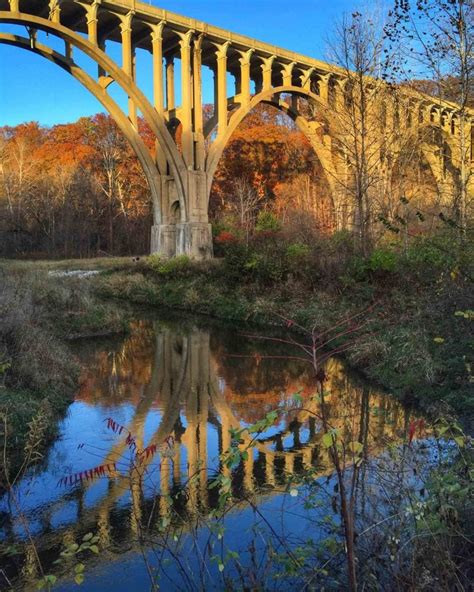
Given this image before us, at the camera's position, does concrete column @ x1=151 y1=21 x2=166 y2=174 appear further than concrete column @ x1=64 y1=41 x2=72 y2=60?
Yes

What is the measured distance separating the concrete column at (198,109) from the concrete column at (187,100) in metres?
0.27

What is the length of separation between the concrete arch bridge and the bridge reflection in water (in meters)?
11.1

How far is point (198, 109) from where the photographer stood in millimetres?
25000

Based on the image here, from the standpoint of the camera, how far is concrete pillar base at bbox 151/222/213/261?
2417 cm

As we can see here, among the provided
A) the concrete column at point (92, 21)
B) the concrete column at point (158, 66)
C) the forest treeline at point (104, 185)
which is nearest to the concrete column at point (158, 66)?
the concrete column at point (158, 66)

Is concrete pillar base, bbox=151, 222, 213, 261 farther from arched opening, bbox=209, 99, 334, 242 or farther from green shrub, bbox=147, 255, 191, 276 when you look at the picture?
arched opening, bbox=209, 99, 334, 242

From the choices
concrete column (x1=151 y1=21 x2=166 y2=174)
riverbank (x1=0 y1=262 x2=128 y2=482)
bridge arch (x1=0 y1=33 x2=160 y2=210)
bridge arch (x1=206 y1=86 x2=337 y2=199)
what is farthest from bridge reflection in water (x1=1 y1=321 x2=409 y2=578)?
bridge arch (x1=206 y1=86 x2=337 y2=199)

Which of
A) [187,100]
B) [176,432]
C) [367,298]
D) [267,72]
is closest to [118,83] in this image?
[187,100]

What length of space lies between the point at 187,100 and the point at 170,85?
1.84 metres

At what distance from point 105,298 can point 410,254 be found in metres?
11.6

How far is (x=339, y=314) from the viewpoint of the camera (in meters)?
13.9

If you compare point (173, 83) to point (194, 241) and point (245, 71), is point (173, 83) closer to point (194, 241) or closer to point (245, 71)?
point (245, 71)

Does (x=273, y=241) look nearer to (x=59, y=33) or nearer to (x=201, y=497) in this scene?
(x=59, y=33)

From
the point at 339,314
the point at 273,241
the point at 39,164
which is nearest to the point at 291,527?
the point at 339,314
